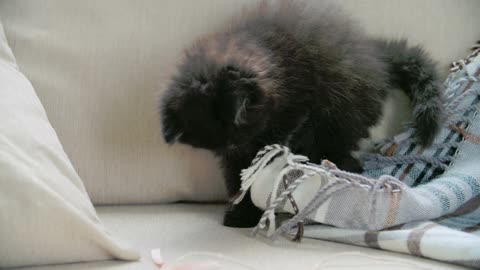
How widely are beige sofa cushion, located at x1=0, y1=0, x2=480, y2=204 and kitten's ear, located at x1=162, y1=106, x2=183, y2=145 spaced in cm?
11

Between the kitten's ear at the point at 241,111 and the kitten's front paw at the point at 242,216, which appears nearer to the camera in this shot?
the kitten's ear at the point at 241,111

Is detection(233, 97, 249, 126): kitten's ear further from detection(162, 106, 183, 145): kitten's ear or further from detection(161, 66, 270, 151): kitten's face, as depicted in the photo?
detection(162, 106, 183, 145): kitten's ear

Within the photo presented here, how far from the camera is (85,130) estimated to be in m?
1.21

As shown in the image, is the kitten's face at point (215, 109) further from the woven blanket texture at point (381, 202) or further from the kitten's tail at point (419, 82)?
the kitten's tail at point (419, 82)

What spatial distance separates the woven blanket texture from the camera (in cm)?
95

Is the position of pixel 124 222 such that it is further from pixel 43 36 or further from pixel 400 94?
pixel 400 94

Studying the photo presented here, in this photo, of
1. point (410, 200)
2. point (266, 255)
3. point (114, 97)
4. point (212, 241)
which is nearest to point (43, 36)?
point (114, 97)

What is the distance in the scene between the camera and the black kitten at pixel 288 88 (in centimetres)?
110

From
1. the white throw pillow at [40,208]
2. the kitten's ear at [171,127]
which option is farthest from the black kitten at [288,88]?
the white throw pillow at [40,208]

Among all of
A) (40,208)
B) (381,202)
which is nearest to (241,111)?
(381,202)

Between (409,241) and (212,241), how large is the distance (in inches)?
14.2

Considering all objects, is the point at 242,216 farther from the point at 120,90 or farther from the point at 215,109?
the point at 120,90

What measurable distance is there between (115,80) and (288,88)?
1.31 ft

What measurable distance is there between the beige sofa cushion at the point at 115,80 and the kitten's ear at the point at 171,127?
0.37 feet
